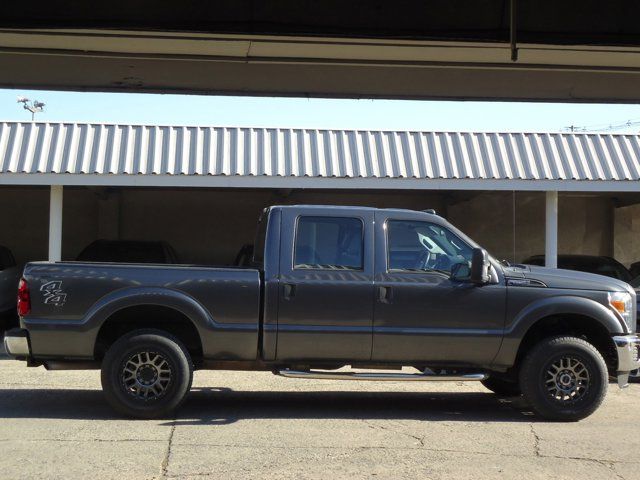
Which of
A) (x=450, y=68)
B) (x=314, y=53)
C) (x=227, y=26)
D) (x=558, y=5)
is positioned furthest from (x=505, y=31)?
(x=227, y=26)

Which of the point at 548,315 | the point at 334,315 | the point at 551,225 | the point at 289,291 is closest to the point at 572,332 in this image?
the point at 548,315

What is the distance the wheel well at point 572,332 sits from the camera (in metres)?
7.64

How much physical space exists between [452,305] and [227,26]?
3809 mm

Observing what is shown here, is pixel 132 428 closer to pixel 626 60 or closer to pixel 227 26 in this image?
pixel 227 26

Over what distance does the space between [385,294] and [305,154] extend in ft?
22.4

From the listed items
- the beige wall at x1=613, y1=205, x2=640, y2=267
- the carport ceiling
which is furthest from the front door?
the beige wall at x1=613, y1=205, x2=640, y2=267

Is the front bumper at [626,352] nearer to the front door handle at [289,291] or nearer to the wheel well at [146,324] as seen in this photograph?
the front door handle at [289,291]

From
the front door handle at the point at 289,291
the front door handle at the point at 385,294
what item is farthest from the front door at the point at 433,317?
the front door handle at the point at 289,291

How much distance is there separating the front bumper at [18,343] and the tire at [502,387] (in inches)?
194

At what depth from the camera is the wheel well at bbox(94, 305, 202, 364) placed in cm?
747

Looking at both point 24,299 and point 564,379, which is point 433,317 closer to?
point 564,379

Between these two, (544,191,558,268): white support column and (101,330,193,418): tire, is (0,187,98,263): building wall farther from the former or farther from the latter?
(101,330,193,418): tire

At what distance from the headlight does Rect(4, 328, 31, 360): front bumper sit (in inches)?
225

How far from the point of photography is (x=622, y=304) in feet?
24.7
